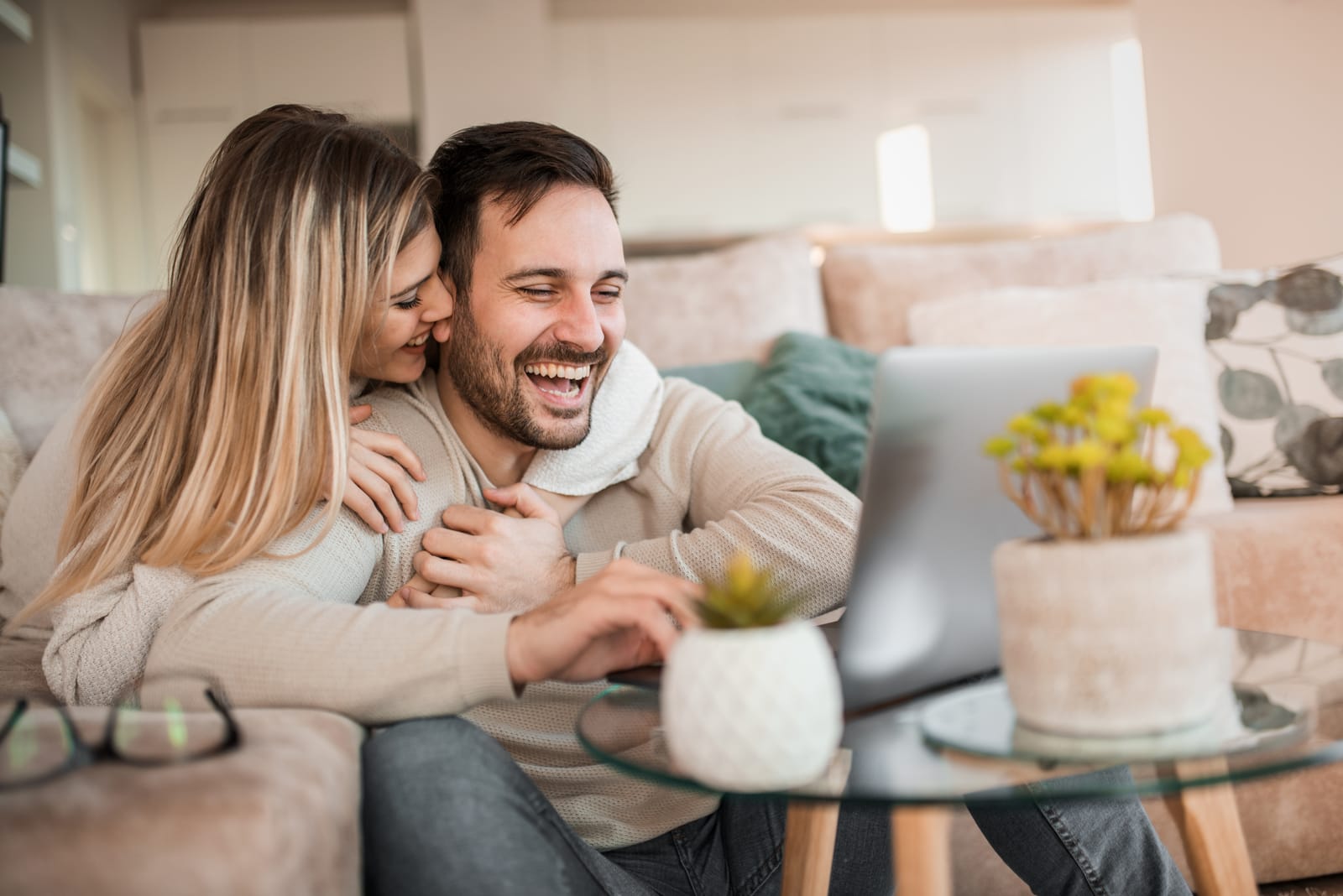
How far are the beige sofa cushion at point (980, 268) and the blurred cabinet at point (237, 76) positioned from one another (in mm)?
3303

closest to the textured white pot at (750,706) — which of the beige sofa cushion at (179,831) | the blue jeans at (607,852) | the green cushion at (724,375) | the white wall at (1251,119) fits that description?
the blue jeans at (607,852)

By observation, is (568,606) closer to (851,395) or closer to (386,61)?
(851,395)

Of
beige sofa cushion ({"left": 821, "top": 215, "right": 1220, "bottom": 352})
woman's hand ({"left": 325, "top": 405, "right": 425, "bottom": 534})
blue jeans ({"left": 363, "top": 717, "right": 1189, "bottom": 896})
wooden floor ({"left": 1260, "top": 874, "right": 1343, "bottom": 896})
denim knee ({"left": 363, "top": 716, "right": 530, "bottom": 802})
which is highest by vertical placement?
beige sofa cushion ({"left": 821, "top": 215, "right": 1220, "bottom": 352})

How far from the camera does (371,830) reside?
750 mm

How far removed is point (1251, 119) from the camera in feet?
12.6

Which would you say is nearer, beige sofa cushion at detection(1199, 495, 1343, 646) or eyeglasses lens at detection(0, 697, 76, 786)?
eyeglasses lens at detection(0, 697, 76, 786)

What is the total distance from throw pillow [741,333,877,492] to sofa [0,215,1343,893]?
0.09 metres

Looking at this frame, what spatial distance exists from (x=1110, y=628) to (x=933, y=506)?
15cm

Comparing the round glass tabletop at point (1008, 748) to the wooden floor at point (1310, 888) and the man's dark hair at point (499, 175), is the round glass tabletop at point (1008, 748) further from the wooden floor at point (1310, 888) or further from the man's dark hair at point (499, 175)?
the wooden floor at point (1310, 888)

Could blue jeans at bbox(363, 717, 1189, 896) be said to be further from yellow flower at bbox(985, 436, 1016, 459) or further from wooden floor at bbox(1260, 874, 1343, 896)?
wooden floor at bbox(1260, 874, 1343, 896)

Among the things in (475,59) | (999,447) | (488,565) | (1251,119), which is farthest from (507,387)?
(475,59)

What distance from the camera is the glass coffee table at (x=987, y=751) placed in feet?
2.01

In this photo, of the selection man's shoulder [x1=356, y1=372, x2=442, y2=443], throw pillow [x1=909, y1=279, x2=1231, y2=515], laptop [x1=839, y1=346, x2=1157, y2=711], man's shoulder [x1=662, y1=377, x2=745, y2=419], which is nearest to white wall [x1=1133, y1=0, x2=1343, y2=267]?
throw pillow [x1=909, y1=279, x2=1231, y2=515]

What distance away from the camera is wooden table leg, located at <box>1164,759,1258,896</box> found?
2.98 feet
